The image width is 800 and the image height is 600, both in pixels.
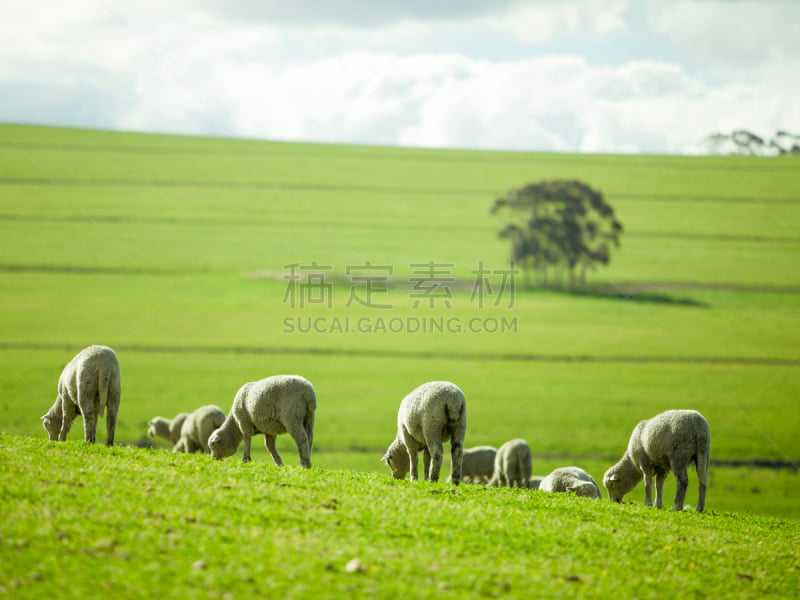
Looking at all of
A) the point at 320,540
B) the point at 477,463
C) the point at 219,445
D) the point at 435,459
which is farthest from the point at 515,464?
the point at 320,540

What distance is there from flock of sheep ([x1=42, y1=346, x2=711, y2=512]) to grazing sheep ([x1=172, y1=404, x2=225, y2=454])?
4.73 meters

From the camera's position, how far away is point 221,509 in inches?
438

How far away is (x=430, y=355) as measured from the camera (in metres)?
62.6

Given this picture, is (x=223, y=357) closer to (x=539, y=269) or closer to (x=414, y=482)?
(x=539, y=269)

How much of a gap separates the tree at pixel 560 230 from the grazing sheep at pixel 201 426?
189 feet

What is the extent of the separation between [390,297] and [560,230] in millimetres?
20007

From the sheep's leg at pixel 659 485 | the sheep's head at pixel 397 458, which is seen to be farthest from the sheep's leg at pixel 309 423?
the sheep's leg at pixel 659 485

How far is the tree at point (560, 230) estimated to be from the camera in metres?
76.3

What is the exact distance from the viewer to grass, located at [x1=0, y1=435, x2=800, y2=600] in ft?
28.9

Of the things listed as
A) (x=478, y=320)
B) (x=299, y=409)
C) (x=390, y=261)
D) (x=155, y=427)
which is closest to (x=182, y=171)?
(x=390, y=261)

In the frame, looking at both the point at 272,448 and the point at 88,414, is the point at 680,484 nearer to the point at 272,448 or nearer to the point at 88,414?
the point at 272,448

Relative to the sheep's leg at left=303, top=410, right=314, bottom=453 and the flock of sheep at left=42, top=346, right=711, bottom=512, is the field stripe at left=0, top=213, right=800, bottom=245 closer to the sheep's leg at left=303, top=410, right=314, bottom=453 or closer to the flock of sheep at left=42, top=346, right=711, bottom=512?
the flock of sheep at left=42, top=346, right=711, bottom=512

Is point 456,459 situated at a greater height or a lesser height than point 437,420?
lesser

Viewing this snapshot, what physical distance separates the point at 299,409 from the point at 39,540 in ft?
26.4
